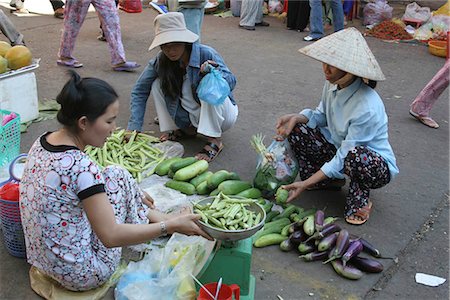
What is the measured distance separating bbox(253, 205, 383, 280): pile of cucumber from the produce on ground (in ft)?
20.2

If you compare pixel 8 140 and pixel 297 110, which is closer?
pixel 8 140

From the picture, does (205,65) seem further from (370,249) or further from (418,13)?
(418,13)

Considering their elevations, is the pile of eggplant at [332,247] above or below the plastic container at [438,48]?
above

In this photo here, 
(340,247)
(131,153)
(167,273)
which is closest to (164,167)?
(131,153)

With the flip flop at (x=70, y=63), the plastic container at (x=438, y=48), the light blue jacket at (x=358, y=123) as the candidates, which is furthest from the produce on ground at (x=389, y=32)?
the light blue jacket at (x=358, y=123)

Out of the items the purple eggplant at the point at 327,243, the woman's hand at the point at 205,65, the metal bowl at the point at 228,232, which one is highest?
the woman's hand at the point at 205,65

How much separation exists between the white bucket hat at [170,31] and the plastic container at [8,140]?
1.13 metres

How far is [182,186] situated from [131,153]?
0.69 meters

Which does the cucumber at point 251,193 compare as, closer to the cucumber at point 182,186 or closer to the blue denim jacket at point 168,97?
the cucumber at point 182,186

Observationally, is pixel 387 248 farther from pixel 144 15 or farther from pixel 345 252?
pixel 144 15

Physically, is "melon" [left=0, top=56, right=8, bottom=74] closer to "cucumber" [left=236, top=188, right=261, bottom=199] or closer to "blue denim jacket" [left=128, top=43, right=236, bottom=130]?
"blue denim jacket" [left=128, top=43, right=236, bottom=130]

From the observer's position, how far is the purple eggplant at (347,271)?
2.90 m

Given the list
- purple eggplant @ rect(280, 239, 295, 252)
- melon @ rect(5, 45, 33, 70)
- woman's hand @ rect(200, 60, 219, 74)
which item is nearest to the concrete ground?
purple eggplant @ rect(280, 239, 295, 252)

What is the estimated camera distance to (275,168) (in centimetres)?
362
